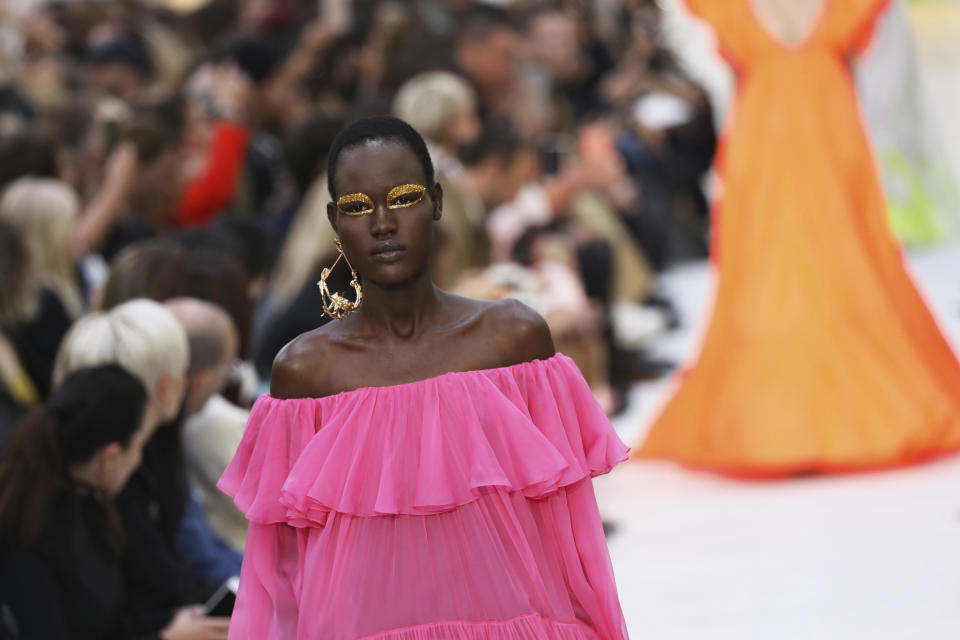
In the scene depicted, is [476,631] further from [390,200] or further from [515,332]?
[390,200]

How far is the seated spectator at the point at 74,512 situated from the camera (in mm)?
2621

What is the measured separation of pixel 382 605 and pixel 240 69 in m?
6.11

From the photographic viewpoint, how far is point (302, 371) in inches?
76.3

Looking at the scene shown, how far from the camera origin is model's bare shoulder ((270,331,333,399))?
6.35 ft

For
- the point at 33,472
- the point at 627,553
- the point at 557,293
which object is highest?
the point at 33,472

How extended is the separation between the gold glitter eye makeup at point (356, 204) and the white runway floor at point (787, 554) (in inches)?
66.4

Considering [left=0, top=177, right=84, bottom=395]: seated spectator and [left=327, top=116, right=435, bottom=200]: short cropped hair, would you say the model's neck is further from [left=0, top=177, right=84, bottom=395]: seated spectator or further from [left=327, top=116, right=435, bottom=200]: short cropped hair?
A: [left=0, top=177, right=84, bottom=395]: seated spectator

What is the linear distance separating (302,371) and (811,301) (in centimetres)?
298

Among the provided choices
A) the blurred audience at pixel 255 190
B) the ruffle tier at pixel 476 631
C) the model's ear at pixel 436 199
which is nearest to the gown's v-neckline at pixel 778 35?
the blurred audience at pixel 255 190

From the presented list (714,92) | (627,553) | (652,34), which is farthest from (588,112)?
(627,553)

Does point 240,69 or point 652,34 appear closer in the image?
point 240,69

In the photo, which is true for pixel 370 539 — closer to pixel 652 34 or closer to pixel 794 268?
pixel 794 268

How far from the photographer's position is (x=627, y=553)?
4016 mm

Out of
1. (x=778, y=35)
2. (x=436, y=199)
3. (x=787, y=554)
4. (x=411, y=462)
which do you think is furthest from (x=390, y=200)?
(x=778, y=35)
